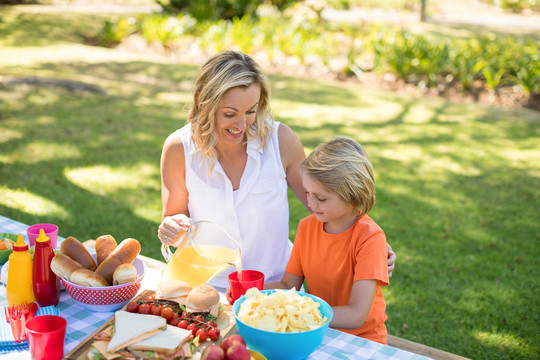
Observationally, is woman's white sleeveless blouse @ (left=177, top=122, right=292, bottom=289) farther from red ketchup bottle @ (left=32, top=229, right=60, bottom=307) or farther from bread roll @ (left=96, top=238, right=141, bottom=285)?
red ketchup bottle @ (left=32, top=229, right=60, bottom=307)

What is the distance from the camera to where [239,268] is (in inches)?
70.1

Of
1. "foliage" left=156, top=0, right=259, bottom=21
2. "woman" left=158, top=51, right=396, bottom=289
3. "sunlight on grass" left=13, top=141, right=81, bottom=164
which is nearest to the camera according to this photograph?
"woman" left=158, top=51, right=396, bottom=289

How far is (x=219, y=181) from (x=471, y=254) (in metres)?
2.73

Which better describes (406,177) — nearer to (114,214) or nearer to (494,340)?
(494,340)

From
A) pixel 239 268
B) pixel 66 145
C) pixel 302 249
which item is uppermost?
pixel 239 268

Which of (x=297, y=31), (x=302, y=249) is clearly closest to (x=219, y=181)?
(x=302, y=249)

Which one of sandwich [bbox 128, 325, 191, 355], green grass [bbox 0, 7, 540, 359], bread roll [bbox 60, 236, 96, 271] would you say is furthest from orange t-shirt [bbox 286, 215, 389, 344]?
green grass [bbox 0, 7, 540, 359]

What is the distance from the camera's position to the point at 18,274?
1.79m

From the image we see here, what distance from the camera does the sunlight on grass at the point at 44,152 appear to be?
18.4 feet

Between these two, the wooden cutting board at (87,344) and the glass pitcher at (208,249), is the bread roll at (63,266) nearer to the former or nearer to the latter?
the wooden cutting board at (87,344)

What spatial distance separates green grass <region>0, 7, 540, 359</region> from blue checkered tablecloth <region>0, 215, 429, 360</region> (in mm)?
1406

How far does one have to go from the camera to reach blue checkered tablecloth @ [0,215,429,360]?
1648 millimetres

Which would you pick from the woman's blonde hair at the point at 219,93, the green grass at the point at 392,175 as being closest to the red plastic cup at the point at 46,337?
the woman's blonde hair at the point at 219,93

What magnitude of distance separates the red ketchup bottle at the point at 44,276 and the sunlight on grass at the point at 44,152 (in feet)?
13.5
